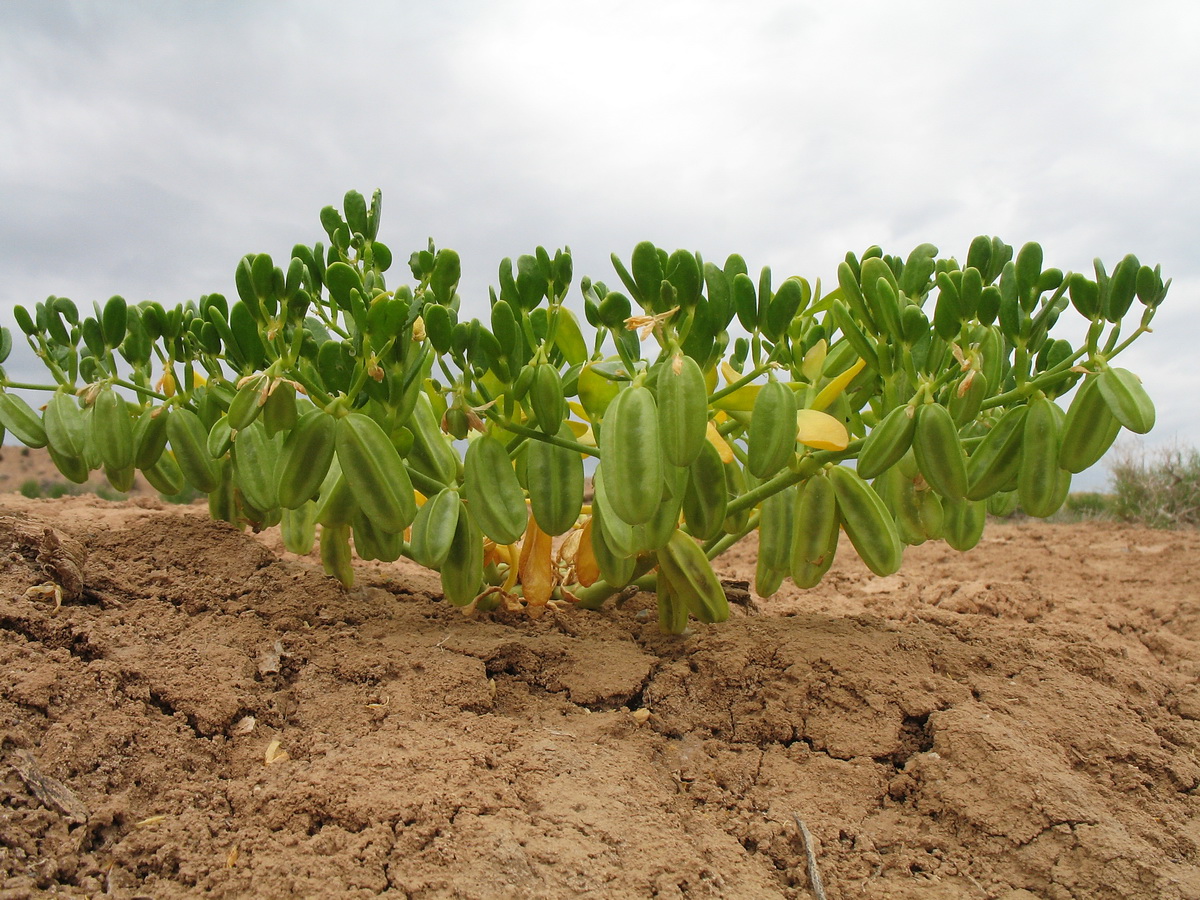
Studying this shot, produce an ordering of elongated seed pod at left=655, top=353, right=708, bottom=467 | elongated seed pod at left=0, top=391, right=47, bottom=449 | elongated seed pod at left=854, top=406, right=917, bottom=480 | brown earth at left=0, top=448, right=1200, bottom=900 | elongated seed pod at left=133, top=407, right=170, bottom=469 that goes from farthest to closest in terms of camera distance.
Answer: elongated seed pod at left=0, top=391, right=47, bottom=449, elongated seed pod at left=133, top=407, right=170, bottom=469, elongated seed pod at left=854, top=406, right=917, bottom=480, elongated seed pod at left=655, top=353, right=708, bottom=467, brown earth at left=0, top=448, right=1200, bottom=900

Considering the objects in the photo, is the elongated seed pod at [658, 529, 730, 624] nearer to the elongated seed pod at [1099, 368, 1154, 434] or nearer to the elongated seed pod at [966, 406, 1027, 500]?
the elongated seed pod at [966, 406, 1027, 500]

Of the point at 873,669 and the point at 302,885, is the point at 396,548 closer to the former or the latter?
the point at 302,885

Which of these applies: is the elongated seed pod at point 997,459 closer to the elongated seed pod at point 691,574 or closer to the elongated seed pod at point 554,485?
the elongated seed pod at point 691,574

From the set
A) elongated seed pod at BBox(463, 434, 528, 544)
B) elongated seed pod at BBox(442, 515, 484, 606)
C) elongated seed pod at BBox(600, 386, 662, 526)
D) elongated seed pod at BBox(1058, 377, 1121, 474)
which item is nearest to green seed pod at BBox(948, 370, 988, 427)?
elongated seed pod at BBox(1058, 377, 1121, 474)

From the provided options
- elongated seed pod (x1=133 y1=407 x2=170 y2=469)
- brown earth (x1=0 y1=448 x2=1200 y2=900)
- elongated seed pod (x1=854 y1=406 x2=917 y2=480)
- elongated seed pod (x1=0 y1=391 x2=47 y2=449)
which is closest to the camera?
brown earth (x1=0 y1=448 x2=1200 y2=900)

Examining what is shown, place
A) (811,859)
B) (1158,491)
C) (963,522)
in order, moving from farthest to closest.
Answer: (1158,491), (963,522), (811,859)

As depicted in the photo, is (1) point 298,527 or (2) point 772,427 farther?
(1) point 298,527

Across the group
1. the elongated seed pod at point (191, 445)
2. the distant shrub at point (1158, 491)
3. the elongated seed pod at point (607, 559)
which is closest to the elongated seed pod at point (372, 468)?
the elongated seed pod at point (607, 559)

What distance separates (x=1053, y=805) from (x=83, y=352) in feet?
6.50

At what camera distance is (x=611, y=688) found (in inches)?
58.0

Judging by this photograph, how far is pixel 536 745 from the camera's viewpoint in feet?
4.22

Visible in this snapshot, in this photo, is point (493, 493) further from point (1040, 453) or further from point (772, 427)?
point (1040, 453)

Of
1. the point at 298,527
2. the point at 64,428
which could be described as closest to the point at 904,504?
the point at 298,527

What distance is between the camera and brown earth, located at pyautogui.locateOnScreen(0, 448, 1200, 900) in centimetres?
107
